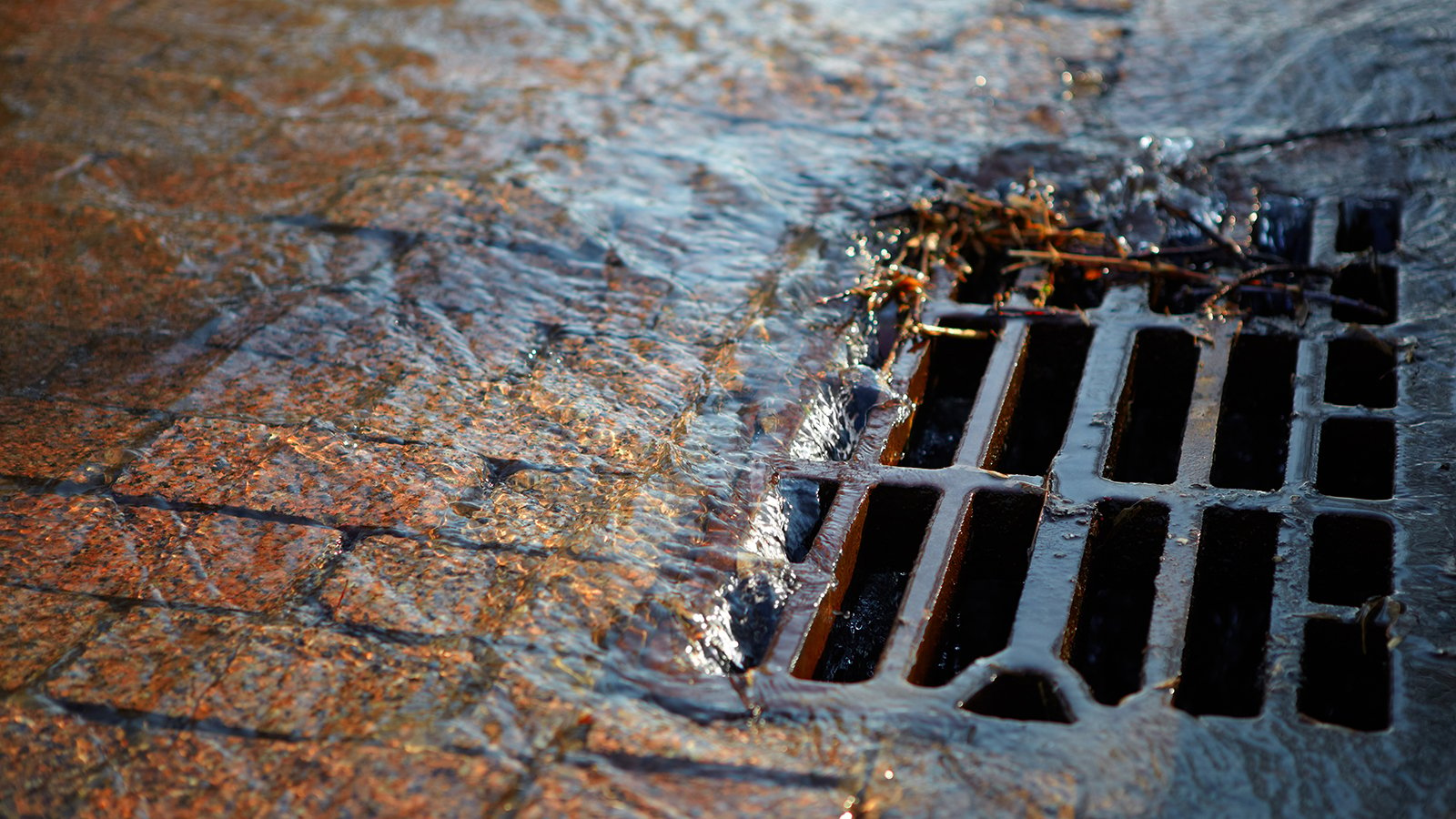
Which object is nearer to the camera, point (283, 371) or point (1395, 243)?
point (283, 371)

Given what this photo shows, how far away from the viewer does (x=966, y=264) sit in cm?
250

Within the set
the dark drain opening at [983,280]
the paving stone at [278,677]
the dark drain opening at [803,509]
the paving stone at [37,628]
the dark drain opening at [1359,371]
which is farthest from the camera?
the dark drain opening at [983,280]

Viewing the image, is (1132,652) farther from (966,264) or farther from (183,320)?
(183,320)

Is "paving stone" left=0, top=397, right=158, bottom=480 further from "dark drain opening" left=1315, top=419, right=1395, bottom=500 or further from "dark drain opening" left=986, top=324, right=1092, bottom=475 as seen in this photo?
"dark drain opening" left=1315, top=419, right=1395, bottom=500

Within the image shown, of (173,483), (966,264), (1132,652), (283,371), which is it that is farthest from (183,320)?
(1132,652)

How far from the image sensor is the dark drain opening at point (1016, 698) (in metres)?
1.48

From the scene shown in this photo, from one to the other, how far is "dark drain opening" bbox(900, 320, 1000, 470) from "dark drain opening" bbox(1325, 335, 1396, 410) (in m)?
0.59

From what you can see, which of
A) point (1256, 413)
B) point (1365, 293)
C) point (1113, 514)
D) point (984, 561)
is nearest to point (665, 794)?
point (984, 561)

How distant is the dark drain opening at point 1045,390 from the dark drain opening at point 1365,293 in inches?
19.0

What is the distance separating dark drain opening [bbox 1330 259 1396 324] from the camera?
2.24 m

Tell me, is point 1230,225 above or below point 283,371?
above

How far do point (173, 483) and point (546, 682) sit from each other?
2.65ft

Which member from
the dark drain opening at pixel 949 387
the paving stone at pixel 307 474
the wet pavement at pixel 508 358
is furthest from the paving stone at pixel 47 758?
the dark drain opening at pixel 949 387

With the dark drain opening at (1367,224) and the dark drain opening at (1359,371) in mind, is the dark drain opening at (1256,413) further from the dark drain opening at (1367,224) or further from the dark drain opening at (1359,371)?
the dark drain opening at (1367,224)
